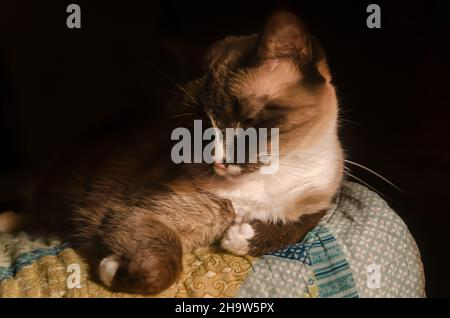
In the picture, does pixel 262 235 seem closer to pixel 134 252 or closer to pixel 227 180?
pixel 227 180

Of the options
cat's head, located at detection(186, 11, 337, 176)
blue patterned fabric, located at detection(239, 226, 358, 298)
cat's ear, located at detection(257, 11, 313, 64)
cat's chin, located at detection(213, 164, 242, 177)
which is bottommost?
blue patterned fabric, located at detection(239, 226, 358, 298)

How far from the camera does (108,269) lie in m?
1.00

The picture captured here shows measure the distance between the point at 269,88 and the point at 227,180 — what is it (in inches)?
10.5

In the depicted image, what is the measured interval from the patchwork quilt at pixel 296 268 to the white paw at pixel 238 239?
0.07 feet

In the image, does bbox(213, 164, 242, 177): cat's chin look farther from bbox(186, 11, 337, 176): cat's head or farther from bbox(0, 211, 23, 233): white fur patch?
bbox(0, 211, 23, 233): white fur patch

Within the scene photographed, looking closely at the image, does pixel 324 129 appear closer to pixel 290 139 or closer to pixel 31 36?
pixel 290 139

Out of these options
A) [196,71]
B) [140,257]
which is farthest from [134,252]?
[196,71]

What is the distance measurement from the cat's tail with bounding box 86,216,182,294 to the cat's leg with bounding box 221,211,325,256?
14 cm

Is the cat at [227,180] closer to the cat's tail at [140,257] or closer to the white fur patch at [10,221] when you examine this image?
the cat's tail at [140,257]

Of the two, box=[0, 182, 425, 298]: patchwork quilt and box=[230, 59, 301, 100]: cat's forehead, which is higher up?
box=[230, 59, 301, 100]: cat's forehead

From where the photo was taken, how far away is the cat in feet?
3.32

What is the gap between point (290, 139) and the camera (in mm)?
1087

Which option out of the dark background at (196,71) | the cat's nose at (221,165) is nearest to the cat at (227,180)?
the cat's nose at (221,165)

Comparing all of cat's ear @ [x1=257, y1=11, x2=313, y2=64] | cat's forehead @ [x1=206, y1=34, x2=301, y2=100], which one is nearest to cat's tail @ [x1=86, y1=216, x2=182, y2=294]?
cat's forehead @ [x1=206, y1=34, x2=301, y2=100]
